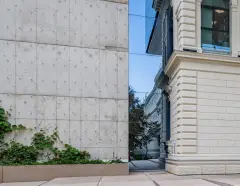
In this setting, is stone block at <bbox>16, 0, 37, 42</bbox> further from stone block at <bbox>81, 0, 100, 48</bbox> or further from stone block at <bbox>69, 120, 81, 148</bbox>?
stone block at <bbox>69, 120, 81, 148</bbox>

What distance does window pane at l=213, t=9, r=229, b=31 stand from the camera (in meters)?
14.9

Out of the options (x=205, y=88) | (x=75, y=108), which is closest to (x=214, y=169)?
(x=205, y=88)

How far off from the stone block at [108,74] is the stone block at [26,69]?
352 centimetres

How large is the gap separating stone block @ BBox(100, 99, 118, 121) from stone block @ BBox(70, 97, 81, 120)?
1.22 meters

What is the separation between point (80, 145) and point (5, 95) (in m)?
4.52

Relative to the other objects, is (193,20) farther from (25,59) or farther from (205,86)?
(25,59)

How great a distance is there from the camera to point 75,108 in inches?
520

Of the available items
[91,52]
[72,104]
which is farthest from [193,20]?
[72,104]

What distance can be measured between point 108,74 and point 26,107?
4.60m

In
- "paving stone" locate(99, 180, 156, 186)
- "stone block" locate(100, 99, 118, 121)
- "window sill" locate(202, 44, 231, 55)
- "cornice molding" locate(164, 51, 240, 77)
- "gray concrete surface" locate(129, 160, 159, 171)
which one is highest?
"window sill" locate(202, 44, 231, 55)

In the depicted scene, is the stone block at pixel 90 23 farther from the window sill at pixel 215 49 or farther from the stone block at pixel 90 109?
the window sill at pixel 215 49

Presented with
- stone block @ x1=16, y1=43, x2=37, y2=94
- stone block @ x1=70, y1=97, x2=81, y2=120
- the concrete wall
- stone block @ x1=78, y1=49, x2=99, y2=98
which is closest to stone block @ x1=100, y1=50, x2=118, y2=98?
the concrete wall

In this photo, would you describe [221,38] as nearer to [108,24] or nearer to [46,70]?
[108,24]

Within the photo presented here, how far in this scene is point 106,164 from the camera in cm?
1281
